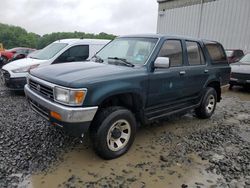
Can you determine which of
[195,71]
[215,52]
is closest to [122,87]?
[195,71]

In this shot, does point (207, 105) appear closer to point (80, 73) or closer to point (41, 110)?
point (80, 73)

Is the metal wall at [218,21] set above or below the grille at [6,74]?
above

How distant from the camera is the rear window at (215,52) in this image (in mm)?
5586

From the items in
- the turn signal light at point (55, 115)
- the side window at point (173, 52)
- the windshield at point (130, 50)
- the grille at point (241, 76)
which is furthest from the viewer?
the grille at point (241, 76)

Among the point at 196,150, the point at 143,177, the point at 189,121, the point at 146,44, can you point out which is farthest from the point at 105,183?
the point at 189,121

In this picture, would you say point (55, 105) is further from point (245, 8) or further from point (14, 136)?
point (245, 8)

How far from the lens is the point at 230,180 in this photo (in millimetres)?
3338

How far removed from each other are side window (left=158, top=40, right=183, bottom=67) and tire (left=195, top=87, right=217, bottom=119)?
4.27 ft

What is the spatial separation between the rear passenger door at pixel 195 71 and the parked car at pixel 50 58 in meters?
3.88

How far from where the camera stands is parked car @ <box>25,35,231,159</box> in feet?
10.8

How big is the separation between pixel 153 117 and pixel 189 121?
1781 mm

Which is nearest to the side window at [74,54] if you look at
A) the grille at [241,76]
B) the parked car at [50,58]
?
the parked car at [50,58]

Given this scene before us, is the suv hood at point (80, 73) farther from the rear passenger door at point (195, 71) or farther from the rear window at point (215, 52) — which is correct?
the rear window at point (215, 52)

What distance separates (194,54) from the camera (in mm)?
5113
